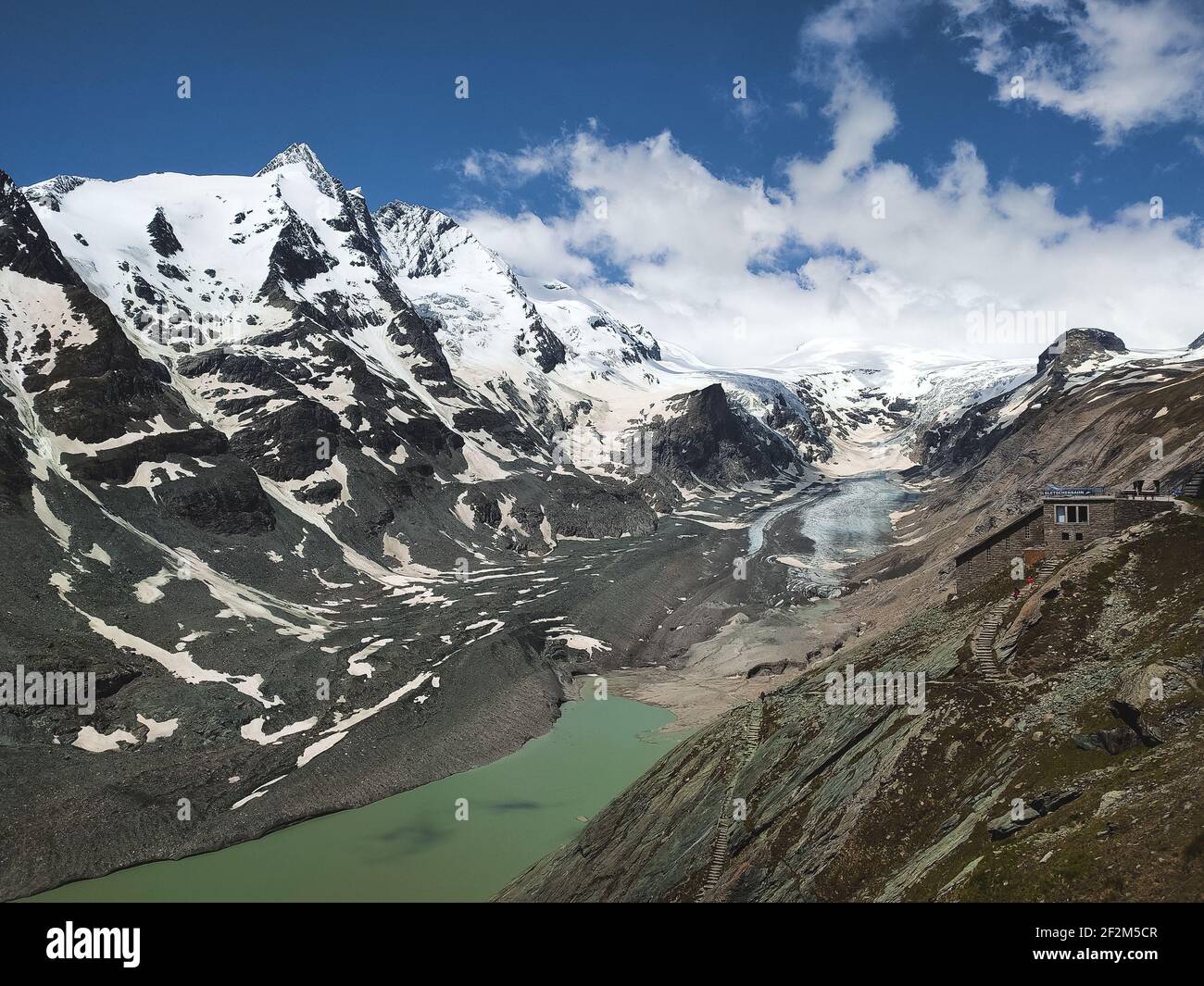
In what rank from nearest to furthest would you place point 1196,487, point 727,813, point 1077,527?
point 727,813 → point 1196,487 → point 1077,527

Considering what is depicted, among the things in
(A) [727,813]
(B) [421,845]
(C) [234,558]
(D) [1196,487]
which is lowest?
(B) [421,845]

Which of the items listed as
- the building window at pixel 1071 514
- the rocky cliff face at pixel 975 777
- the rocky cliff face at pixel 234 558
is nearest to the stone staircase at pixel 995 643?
the rocky cliff face at pixel 975 777

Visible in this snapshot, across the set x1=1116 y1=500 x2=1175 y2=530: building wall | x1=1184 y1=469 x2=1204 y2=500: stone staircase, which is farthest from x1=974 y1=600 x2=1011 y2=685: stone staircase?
x1=1184 y1=469 x2=1204 y2=500: stone staircase

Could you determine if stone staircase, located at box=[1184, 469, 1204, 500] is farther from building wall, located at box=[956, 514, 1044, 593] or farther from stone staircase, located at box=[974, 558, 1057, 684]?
stone staircase, located at box=[974, 558, 1057, 684]

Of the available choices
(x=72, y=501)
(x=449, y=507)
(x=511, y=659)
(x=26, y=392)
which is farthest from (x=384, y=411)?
(x=511, y=659)

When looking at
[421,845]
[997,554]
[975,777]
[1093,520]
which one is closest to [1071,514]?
[1093,520]

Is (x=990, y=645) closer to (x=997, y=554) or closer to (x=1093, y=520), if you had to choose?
(x=1093, y=520)
